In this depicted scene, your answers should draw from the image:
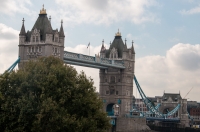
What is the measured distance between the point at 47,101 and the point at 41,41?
2923 cm

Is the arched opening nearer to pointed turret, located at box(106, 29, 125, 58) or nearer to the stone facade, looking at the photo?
pointed turret, located at box(106, 29, 125, 58)

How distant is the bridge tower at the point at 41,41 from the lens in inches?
2896

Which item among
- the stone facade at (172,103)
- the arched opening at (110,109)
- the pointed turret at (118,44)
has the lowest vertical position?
the arched opening at (110,109)

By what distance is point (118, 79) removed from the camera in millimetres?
95625

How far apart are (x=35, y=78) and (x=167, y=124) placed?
80436mm

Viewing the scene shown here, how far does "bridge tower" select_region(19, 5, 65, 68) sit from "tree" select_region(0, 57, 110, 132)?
23338 millimetres

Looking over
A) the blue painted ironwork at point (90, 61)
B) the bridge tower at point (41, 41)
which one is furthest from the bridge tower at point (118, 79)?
the bridge tower at point (41, 41)

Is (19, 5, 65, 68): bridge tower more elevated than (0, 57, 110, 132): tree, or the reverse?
(19, 5, 65, 68): bridge tower

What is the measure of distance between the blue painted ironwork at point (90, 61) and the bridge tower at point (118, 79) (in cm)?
163

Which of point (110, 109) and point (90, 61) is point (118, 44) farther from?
point (90, 61)

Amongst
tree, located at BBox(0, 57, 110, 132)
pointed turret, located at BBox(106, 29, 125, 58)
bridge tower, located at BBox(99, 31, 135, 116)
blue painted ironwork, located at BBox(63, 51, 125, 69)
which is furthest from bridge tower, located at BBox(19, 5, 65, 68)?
tree, located at BBox(0, 57, 110, 132)

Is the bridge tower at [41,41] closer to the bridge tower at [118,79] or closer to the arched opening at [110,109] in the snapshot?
the bridge tower at [118,79]

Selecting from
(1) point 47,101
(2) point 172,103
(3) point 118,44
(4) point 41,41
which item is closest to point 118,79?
(3) point 118,44

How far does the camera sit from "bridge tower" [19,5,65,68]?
73562mm
